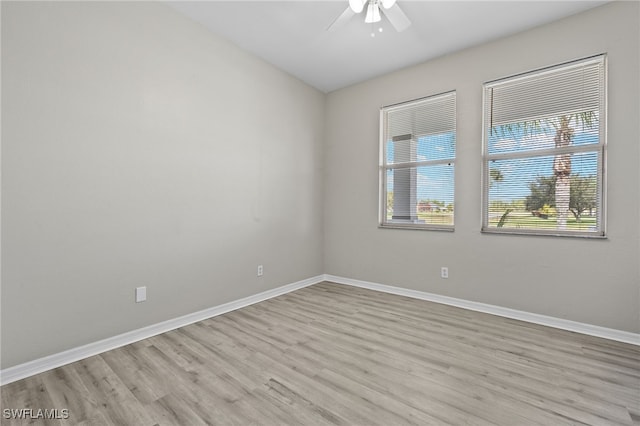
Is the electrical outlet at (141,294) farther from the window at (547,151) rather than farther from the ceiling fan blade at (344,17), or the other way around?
the window at (547,151)

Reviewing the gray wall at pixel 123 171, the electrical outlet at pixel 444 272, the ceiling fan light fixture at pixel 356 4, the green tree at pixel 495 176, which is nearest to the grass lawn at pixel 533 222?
the green tree at pixel 495 176

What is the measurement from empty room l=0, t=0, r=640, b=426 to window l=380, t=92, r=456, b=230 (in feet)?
0.09

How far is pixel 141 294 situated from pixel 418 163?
328 centimetres

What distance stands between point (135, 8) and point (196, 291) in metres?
2.51

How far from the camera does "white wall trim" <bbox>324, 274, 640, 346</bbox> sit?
2.43 m

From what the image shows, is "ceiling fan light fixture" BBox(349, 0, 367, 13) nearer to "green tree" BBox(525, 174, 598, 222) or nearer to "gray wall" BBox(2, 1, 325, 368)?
"gray wall" BBox(2, 1, 325, 368)

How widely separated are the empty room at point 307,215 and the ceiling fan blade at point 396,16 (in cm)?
3

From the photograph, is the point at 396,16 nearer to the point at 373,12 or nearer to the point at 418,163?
the point at 373,12

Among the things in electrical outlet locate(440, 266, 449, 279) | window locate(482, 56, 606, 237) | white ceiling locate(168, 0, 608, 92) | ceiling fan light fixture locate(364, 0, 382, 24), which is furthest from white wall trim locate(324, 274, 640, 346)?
ceiling fan light fixture locate(364, 0, 382, 24)

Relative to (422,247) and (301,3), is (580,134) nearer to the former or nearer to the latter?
(422,247)

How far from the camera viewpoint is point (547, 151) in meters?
2.81

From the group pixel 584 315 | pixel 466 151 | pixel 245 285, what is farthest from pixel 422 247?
pixel 245 285

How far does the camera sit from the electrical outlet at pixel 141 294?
2.41 meters

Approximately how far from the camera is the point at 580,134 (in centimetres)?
266
